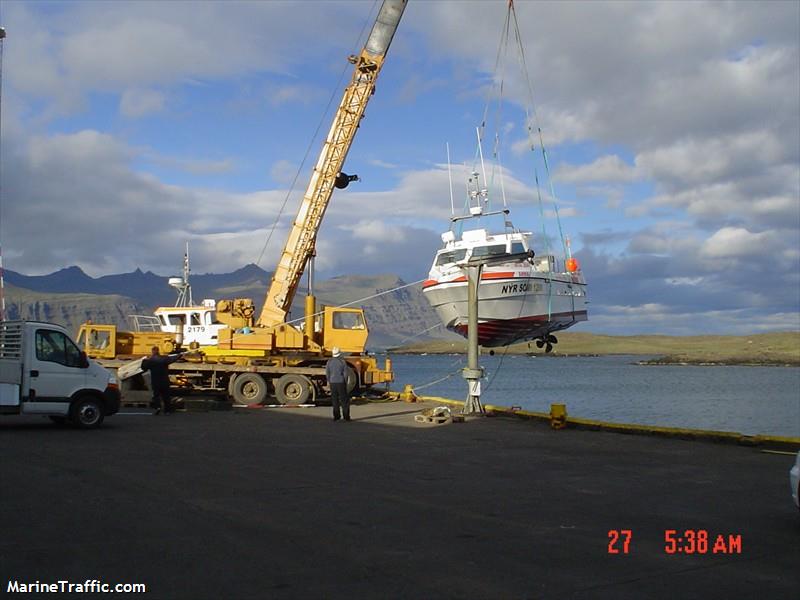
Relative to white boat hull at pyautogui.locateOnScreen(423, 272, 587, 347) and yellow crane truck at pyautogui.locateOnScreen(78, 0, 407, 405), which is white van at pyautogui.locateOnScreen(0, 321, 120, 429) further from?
white boat hull at pyautogui.locateOnScreen(423, 272, 587, 347)

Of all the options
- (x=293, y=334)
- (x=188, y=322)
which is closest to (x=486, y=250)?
(x=293, y=334)

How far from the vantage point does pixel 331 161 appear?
29391mm

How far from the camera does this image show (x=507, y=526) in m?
8.53

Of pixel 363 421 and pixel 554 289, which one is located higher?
pixel 554 289

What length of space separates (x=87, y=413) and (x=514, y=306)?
14.4 meters

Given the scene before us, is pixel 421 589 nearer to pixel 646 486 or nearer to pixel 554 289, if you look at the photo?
pixel 646 486

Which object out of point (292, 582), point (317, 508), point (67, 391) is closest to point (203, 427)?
point (67, 391)

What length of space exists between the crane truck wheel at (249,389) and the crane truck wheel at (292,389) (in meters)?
0.49

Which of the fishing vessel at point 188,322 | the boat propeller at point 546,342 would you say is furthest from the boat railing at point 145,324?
the boat propeller at point 546,342

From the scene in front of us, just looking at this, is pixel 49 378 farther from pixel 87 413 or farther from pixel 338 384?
pixel 338 384

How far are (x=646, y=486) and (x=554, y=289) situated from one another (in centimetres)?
1714

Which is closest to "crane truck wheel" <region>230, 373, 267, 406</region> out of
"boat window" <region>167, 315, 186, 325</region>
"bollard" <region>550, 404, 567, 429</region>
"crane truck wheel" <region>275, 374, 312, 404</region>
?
"crane truck wheel" <region>275, 374, 312, 404</region>

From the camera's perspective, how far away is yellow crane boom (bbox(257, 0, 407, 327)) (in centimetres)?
2911

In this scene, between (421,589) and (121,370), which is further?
(121,370)
